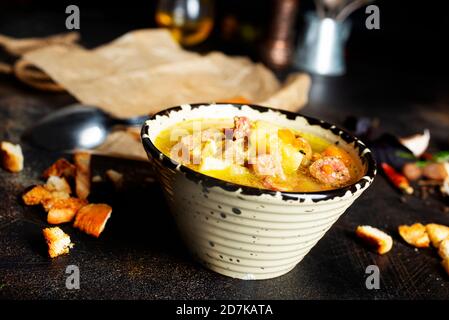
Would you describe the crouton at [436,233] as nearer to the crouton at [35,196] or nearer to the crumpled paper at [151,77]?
the crumpled paper at [151,77]

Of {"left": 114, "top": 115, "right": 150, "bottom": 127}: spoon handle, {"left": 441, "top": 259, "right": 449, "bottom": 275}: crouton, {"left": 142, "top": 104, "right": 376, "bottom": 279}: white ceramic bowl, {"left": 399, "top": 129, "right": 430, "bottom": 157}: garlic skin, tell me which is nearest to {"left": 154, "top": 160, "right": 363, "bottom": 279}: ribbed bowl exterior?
{"left": 142, "top": 104, "right": 376, "bottom": 279}: white ceramic bowl

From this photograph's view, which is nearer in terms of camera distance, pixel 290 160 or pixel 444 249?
pixel 290 160

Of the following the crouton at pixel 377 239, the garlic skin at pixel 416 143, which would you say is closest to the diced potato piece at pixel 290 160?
the crouton at pixel 377 239

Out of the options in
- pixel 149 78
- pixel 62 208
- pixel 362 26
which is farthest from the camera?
pixel 362 26

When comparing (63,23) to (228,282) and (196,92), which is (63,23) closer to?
(196,92)

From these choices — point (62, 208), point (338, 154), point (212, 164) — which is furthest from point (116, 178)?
point (338, 154)

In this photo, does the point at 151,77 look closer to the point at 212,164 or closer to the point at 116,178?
the point at 116,178
